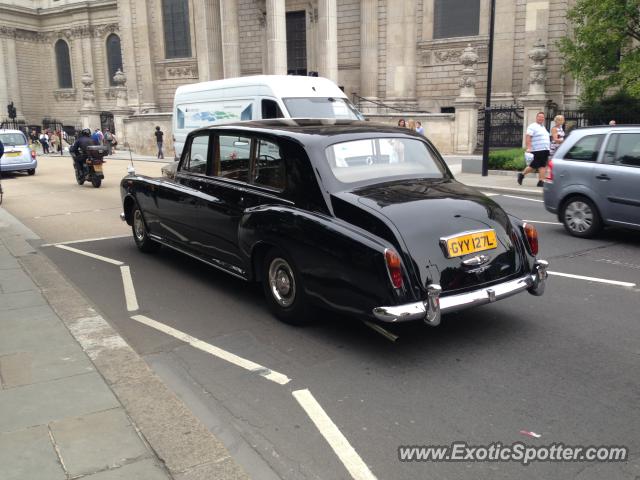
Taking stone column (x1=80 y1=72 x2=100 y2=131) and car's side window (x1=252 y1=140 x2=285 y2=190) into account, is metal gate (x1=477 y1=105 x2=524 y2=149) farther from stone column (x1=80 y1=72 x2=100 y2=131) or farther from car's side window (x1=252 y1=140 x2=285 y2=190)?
stone column (x1=80 y1=72 x2=100 y2=131)

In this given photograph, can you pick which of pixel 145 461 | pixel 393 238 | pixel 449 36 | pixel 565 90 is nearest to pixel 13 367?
pixel 145 461

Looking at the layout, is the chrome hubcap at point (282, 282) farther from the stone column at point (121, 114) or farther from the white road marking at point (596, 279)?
the stone column at point (121, 114)

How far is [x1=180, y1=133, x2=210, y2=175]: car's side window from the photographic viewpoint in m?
7.09

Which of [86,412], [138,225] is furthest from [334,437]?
[138,225]

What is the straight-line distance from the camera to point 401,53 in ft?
107

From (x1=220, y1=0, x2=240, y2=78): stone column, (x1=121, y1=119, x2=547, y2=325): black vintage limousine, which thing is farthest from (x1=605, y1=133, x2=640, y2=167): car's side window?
(x1=220, y1=0, x2=240, y2=78): stone column

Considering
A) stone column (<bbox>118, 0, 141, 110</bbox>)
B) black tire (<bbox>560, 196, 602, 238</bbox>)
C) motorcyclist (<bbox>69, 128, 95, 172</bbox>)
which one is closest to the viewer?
black tire (<bbox>560, 196, 602, 238</bbox>)

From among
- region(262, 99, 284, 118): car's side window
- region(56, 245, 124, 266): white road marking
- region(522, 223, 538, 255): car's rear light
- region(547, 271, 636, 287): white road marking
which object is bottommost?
region(56, 245, 124, 266): white road marking

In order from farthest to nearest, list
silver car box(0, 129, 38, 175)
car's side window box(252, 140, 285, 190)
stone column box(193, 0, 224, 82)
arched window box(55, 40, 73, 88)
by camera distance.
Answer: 1. arched window box(55, 40, 73, 88)
2. stone column box(193, 0, 224, 82)
3. silver car box(0, 129, 38, 175)
4. car's side window box(252, 140, 285, 190)

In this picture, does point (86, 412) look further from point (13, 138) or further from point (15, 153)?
point (13, 138)

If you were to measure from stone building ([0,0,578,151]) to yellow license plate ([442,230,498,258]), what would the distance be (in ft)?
70.8

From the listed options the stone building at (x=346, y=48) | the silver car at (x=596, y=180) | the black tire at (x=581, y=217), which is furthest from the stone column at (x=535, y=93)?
the black tire at (x=581, y=217)

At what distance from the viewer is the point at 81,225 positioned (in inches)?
463

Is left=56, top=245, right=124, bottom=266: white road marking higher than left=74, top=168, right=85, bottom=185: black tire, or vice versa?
left=74, top=168, right=85, bottom=185: black tire
